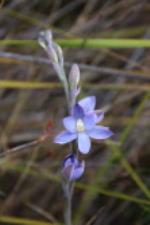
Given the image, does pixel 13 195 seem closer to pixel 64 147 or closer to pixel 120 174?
pixel 64 147

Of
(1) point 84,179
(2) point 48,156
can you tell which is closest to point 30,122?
(2) point 48,156

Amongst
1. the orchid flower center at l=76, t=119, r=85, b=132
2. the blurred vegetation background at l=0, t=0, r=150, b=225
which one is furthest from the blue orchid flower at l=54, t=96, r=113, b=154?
the blurred vegetation background at l=0, t=0, r=150, b=225

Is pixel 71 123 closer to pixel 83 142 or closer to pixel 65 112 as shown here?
pixel 83 142

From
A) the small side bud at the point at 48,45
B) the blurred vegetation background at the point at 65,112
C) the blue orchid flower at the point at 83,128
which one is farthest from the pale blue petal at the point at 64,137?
the blurred vegetation background at the point at 65,112

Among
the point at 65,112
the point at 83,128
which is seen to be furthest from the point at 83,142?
the point at 65,112

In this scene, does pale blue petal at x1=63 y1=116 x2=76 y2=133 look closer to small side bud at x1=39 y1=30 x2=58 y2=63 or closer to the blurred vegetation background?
small side bud at x1=39 y1=30 x2=58 y2=63

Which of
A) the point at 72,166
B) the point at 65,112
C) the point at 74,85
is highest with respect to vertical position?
the point at 65,112
